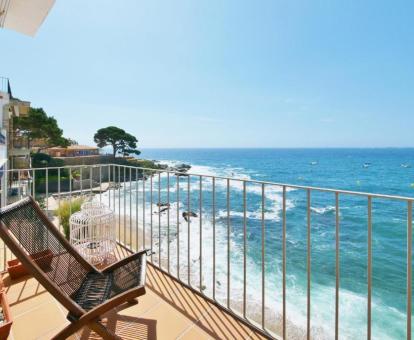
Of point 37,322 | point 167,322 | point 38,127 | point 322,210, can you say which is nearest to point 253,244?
point 322,210

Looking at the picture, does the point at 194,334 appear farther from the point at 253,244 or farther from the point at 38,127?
the point at 38,127

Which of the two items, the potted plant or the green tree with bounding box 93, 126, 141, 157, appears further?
the green tree with bounding box 93, 126, 141, 157

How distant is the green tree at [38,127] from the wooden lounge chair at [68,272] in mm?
22313

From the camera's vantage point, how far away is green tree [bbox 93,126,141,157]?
34.8 metres

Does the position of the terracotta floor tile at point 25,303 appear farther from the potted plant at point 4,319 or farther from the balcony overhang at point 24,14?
the balcony overhang at point 24,14

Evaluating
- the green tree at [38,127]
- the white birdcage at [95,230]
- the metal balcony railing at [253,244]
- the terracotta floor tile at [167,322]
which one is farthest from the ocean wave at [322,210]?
the green tree at [38,127]

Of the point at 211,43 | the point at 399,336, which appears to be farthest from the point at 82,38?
the point at 399,336

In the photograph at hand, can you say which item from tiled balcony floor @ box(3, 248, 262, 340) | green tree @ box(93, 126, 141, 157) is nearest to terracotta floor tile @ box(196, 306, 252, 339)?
tiled balcony floor @ box(3, 248, 262, 340)

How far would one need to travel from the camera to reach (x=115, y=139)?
35.1 meters

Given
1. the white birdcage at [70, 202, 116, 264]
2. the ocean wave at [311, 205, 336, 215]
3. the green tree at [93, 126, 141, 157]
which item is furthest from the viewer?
the green tree at [93, 126, 141, 157]

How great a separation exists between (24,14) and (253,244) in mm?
11150

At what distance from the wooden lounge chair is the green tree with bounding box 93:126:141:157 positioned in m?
35.0

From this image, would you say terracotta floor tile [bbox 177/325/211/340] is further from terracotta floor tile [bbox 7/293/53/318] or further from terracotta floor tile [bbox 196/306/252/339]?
terracotta floor tile [bbox 7/293/53/318]

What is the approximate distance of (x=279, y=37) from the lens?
39.8 feet
